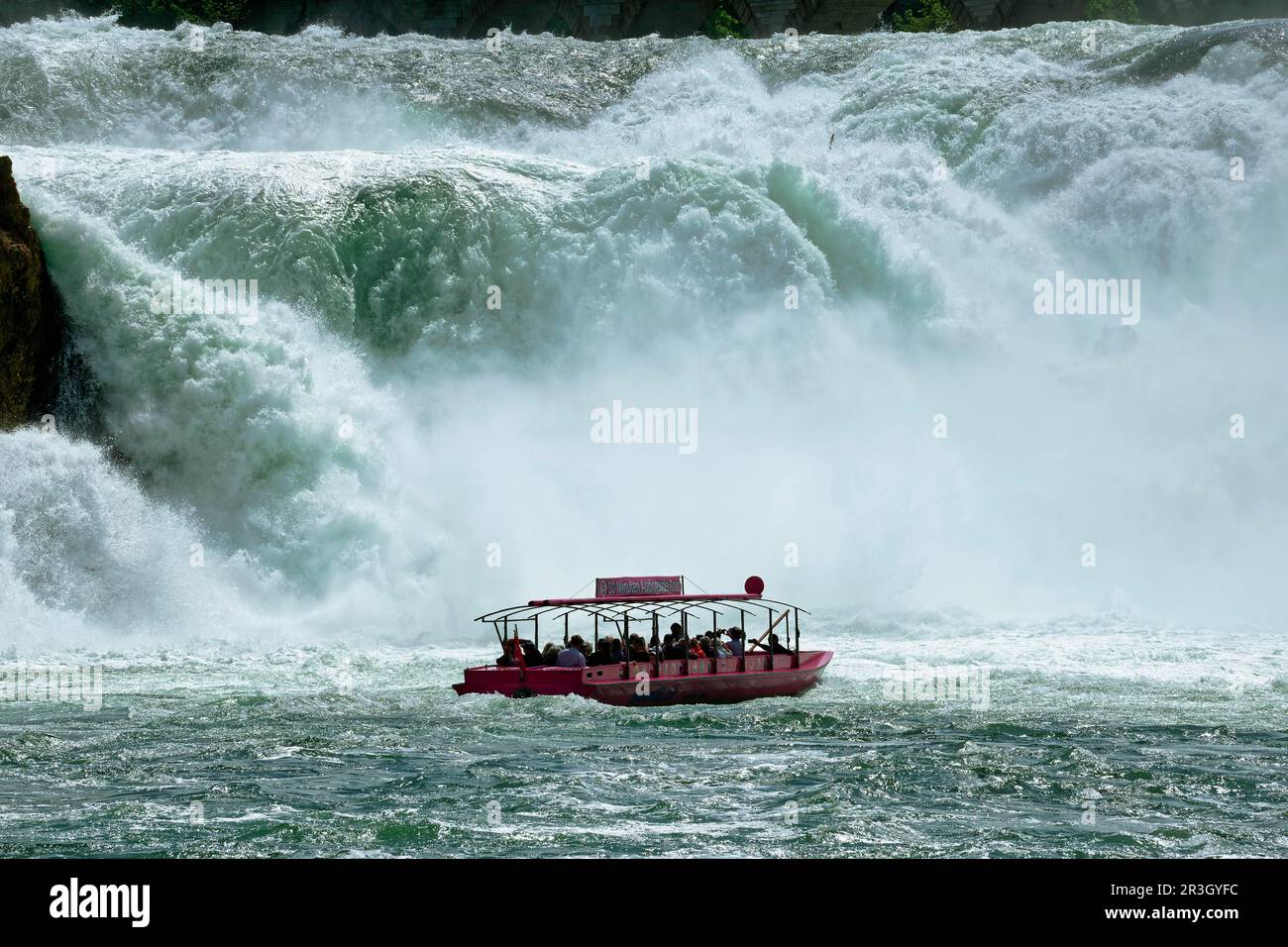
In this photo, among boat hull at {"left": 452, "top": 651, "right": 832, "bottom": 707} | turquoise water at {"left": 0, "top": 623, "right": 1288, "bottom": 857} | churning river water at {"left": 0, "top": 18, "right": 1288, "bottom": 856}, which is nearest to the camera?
turquoise water at {"left": 0, "top": 623, "right": 1288, "bottom": 857}

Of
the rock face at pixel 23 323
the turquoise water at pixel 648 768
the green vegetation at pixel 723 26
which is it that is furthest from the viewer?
the green vegetation at pixel 723 26

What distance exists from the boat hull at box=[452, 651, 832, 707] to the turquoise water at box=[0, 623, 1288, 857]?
0.72 feet

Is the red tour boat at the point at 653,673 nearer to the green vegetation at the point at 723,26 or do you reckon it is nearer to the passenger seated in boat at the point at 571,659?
the passenger seated in boat at the point at 571,659

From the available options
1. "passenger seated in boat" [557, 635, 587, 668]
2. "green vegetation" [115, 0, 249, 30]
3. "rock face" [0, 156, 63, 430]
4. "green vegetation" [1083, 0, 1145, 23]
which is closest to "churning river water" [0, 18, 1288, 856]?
"rock face" [0, 156, 63, 430]

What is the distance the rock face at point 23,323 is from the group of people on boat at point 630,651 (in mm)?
10561

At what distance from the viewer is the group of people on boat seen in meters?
18.3

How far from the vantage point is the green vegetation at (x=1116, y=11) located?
160 feet

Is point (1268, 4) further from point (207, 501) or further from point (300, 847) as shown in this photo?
point (300, 847)

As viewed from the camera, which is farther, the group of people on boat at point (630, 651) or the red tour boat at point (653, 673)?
the group of people on boat at point (630, 651)

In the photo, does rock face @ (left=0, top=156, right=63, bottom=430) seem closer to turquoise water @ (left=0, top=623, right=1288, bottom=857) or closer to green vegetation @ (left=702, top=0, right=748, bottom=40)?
turquoise water @ (left=0, top=623, right=1288, bottom=857)

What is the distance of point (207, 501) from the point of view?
25422 mm

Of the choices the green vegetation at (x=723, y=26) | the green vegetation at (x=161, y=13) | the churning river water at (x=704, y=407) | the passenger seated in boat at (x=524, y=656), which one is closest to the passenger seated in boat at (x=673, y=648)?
the churning river water at (x=704, y=407)

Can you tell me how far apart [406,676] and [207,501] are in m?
7.13

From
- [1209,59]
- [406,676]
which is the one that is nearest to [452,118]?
[1209,59]
